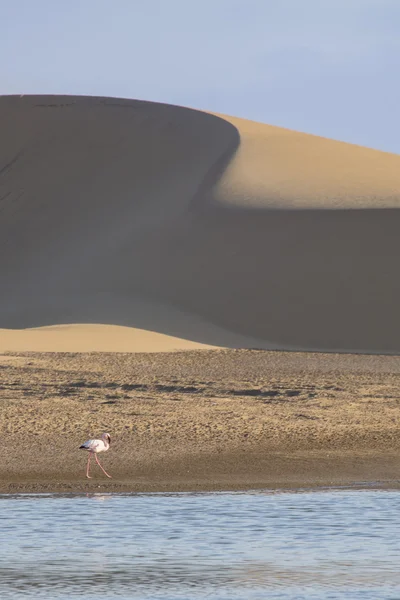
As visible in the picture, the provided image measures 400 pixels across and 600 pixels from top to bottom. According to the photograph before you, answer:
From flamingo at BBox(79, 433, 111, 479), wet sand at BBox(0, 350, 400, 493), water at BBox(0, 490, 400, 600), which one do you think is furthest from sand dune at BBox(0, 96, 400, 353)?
water at BBox(0, 490, 400, 600)

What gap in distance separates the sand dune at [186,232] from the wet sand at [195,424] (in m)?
6.45

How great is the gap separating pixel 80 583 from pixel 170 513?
111 inches

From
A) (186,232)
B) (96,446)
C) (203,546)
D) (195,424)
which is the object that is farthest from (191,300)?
(203,546)

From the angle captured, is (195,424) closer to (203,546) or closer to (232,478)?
(232,478)

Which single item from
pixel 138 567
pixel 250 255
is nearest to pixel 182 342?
pixel 250 255

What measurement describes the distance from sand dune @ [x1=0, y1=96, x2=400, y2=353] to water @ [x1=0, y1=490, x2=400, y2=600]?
691 inches

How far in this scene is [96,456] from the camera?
14.7 m

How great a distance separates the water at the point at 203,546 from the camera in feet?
30.1

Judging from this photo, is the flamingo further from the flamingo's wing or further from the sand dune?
the sand dune

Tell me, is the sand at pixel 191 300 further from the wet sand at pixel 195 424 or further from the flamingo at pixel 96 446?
the flamingo at pixel 96 446

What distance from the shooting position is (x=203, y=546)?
10.7 m

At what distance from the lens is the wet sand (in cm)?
1425

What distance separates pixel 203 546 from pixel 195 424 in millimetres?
6876

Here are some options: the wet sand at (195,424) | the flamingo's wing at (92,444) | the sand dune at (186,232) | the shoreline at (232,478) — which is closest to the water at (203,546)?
the shoreline at (232,478)
